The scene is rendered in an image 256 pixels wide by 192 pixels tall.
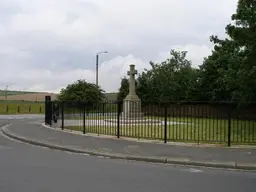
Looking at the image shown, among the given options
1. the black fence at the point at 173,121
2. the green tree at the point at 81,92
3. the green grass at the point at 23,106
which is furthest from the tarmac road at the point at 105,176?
the green grass at the point at 23,106

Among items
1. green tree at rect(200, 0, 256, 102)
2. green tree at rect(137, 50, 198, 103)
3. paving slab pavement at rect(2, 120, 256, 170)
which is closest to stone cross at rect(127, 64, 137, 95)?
green tree at rect(200, 0, 256, 102)

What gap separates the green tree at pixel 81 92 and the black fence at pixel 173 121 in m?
25.0

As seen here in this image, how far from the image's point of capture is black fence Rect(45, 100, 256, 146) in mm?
14406

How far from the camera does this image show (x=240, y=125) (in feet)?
48.9

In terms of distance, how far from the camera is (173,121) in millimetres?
15414

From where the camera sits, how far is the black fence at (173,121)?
14406mm

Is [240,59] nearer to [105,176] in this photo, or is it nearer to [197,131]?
[197,131]

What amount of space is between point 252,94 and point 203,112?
16358 mm

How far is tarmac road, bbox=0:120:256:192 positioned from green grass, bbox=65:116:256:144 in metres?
4.61

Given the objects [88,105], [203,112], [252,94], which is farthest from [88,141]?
[252,94]

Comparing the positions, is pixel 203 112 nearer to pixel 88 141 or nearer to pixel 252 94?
pixel 88 141

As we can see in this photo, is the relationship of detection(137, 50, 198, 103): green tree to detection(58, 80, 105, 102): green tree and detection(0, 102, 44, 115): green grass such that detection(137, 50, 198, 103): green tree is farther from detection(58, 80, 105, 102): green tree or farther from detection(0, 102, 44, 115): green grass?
detection(0, 102, 44, 115): green grass

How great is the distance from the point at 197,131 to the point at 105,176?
786 centimetres

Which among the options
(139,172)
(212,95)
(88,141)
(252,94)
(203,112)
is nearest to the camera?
(139,172)
